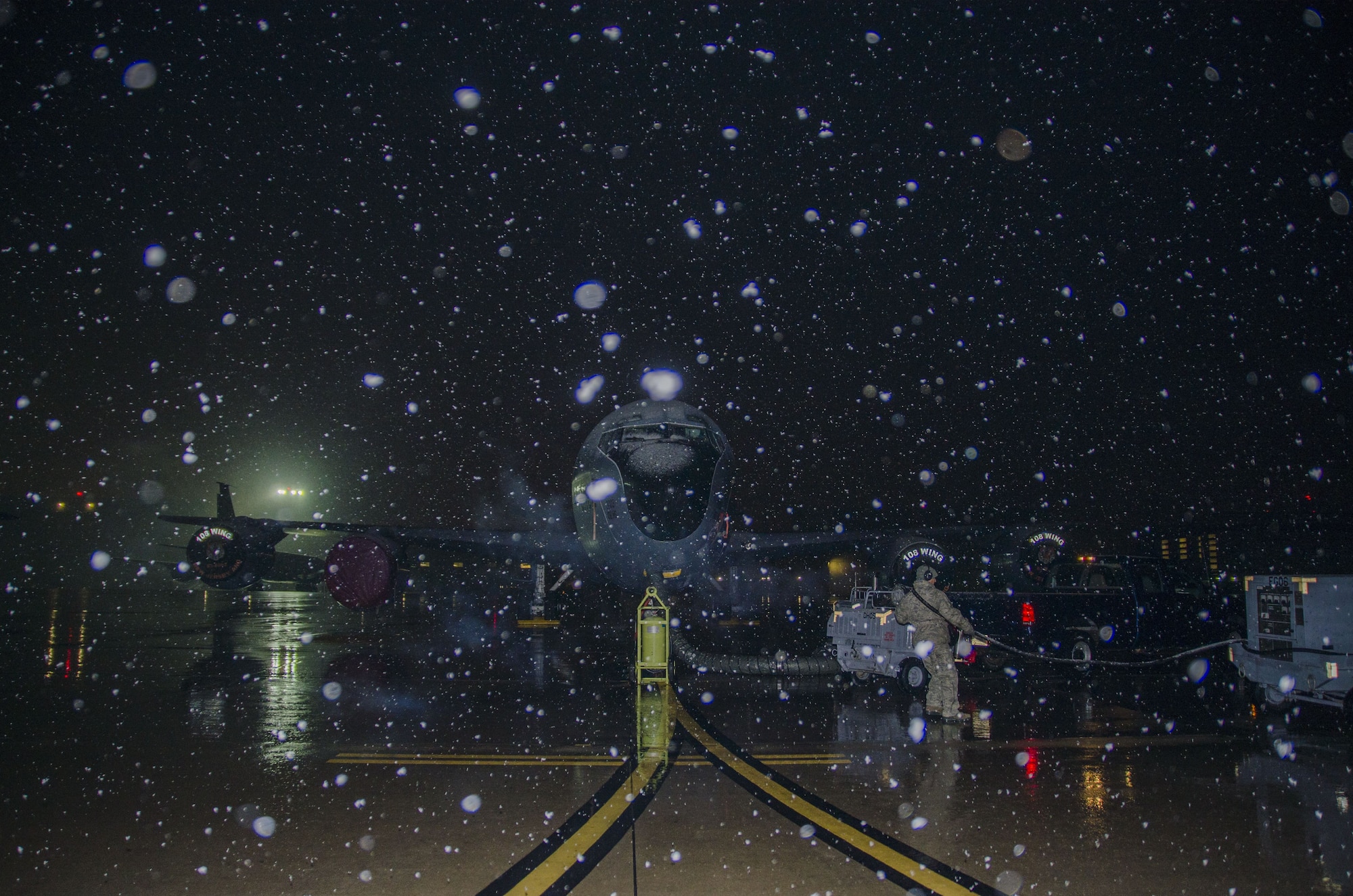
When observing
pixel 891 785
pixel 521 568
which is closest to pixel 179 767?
pixel 891 785

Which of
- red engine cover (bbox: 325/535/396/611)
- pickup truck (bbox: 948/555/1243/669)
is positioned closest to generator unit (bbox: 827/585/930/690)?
pickup truck (bbox: 948/555/1243/669)

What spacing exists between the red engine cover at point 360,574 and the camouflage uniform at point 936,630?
13.1 meters

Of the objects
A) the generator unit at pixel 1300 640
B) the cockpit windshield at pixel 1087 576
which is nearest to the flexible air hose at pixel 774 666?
the cockpit windshield at pixel 1087 576

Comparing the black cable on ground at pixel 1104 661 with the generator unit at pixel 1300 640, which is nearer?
the generator unit at pixel 1300 640

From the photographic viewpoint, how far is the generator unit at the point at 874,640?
10406 millimetres

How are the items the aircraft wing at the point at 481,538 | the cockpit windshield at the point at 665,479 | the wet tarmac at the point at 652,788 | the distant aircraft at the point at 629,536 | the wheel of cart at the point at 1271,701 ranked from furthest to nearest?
1. the aircraft wing at the point at 481,538
2. the distant aircraft at the point at 629,536
3. the cockpit windshield at the point at 665,479
4. the wheel of cart at the point at 1271,701
5. the wet tarmac at the point at 652,788

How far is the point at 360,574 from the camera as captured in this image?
17828 mm

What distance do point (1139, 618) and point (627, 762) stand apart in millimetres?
10852

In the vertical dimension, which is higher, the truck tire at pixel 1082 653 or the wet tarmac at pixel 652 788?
the wet tarmac at pixel 652 788

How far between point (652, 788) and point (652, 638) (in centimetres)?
527

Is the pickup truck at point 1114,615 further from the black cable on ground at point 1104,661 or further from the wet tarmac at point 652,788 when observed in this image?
the wet tarmac at point 652,788

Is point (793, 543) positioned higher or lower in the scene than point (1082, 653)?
higher

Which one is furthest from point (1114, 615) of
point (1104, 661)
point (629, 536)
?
point (629, 536)

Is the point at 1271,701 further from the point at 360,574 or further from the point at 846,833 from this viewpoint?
the point at 360,574
